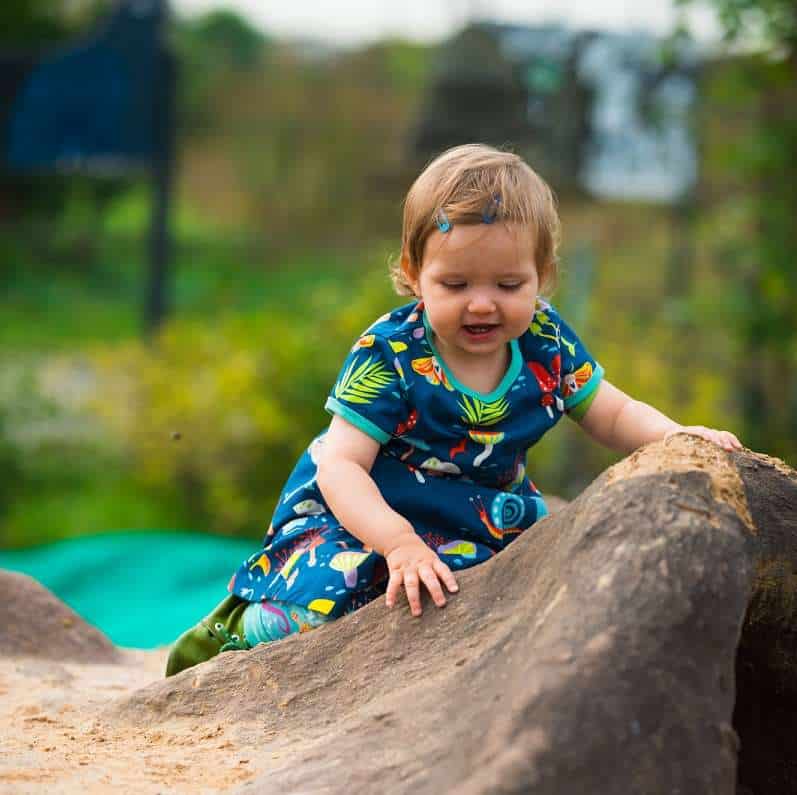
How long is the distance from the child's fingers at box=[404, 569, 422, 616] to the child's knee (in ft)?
1.19

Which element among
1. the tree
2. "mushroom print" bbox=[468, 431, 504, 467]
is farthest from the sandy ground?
the tree

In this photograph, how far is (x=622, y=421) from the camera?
2.71 m

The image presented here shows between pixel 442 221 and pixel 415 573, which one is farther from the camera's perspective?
pixel 442 221

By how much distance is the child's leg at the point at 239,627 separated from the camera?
2.62m

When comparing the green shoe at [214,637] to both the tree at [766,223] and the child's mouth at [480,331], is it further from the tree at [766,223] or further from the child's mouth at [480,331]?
the tree at [766,223]

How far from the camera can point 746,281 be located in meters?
7.03

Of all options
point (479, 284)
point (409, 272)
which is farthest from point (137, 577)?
point (479, 284)

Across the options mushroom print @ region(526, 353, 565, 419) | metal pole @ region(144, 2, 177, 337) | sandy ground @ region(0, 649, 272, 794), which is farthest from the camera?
metal pole @ region(144, 2, 177, 337)

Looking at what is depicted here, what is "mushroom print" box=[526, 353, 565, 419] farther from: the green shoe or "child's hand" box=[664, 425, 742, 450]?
the green shoe

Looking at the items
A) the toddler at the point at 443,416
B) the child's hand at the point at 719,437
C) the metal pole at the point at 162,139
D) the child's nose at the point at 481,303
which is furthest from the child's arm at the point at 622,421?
the metal pole at the point at 162,139

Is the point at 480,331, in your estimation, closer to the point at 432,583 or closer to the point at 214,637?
the point at 432,583

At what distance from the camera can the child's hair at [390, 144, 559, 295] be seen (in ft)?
7.97

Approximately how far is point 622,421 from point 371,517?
65 cm

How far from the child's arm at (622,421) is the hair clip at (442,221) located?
57 cm
